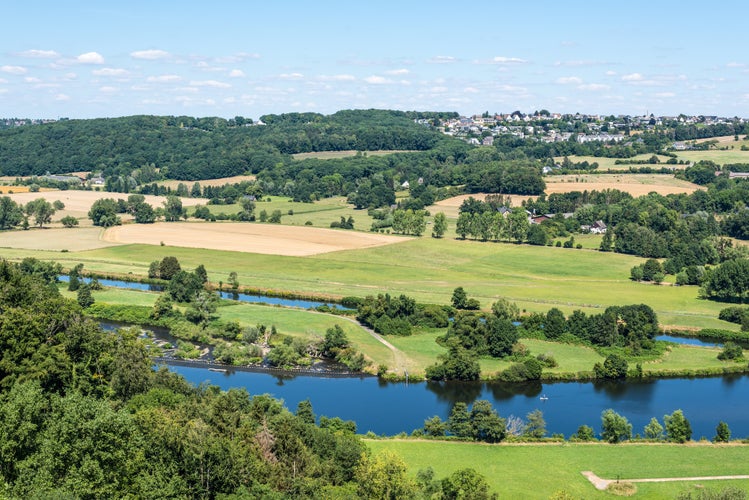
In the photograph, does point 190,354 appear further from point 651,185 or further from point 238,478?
point 651,185

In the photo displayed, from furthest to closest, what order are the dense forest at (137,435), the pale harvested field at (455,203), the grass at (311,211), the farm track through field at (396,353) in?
the pale harvested field at (455,203) → the grass at (311,211) → the farm track through field at (396,353) → the dense forest at (137,435)

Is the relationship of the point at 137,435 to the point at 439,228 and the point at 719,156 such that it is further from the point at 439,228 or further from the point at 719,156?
the point at 719,156

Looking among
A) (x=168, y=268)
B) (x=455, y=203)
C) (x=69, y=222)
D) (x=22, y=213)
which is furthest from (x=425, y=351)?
(x=455, y=203)

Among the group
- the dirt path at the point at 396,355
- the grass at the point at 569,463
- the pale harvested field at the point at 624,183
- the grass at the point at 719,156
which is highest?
the grass at the point at 719,156

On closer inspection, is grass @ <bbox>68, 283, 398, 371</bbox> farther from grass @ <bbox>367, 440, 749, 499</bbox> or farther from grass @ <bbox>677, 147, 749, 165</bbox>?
grass @ <bbox>677, 147, 749, 165</bbox>

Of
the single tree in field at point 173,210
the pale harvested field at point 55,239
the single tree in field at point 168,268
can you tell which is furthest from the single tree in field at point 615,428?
the single tree in field at point 173,210

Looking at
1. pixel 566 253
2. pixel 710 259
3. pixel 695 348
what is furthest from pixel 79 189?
pixel 695 348

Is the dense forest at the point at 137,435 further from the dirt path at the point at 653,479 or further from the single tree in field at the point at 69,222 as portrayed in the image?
the single tree in field at the point at 69,222
